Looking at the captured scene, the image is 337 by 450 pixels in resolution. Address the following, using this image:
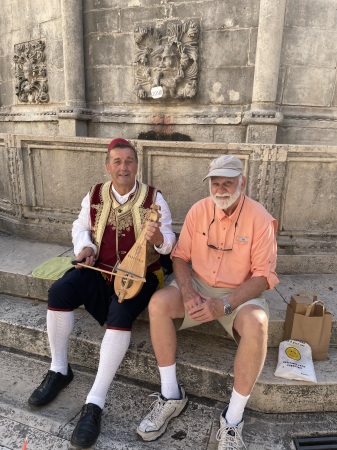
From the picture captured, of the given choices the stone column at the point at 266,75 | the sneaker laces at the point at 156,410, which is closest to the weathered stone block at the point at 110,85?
the stone column at the point at 266,75

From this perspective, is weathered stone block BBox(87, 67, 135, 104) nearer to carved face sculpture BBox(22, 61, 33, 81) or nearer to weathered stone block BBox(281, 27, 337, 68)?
carved face sculpture BBox(22, 61, 33, 81)

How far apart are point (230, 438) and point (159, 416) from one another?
454mm

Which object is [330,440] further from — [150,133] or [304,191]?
[150,133]

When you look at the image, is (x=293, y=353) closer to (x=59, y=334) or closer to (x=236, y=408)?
(x=236, y=408)

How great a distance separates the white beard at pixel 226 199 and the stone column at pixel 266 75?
240 centimetres

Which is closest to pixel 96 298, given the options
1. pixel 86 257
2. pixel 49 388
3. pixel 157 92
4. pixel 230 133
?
pixel 86 257

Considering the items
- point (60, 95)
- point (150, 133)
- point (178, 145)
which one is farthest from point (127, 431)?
point (60, 95)

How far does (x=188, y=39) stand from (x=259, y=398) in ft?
14.1

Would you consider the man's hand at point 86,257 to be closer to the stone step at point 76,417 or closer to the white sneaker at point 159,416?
the stone step at point 76,417

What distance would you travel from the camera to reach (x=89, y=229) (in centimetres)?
277

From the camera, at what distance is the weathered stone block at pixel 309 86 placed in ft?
14.4

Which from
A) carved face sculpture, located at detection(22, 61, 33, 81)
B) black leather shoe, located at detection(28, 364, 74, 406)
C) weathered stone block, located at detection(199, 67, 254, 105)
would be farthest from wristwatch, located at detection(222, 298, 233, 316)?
carved face sculpture, located at detection(22, 61, 33, 81)

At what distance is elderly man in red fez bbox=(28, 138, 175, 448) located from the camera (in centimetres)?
223

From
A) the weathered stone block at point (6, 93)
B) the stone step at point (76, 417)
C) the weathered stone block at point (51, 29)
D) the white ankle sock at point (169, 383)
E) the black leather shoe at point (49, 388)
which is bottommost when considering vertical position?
the stone step at point (76, 417)
